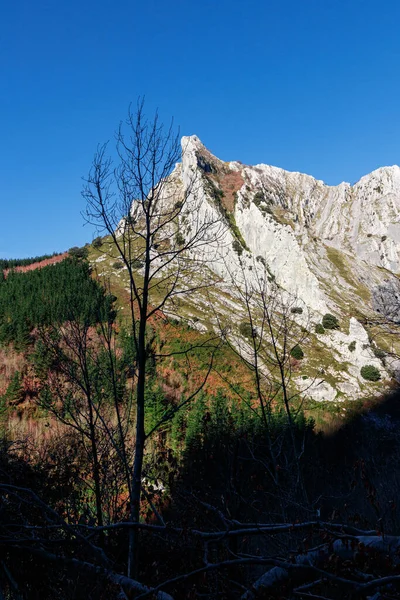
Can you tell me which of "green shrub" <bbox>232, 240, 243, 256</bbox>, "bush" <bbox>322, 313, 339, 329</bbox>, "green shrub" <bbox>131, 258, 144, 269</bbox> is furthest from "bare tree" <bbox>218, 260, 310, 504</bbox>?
"green shrub" <bbox>232, 240, 243, 256</bbox>

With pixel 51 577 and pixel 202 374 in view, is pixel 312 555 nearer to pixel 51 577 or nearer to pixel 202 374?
pixel 51 577

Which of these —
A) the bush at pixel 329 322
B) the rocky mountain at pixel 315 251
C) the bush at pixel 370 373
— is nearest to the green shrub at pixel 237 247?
the rocky mountain at pixel 315 251

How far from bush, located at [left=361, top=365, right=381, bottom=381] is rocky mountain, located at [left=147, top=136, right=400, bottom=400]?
1.75ft

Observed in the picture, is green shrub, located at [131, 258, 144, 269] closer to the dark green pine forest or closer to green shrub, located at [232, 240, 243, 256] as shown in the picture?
the dark green pine forest

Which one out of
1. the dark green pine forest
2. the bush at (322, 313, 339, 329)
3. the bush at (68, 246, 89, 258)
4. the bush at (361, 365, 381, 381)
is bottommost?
the dark green pine forest

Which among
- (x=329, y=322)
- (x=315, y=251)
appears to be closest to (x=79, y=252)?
(x=315, y=251)

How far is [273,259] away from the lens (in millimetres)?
53312

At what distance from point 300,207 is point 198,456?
68454 mm

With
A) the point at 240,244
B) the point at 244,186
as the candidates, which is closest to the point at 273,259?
the point at 240,244

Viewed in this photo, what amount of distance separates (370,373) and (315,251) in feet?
77.3

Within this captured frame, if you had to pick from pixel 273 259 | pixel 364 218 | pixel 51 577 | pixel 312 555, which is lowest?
pixel 51 577

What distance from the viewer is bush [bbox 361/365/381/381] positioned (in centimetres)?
3669

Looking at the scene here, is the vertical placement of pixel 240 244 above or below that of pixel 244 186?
below

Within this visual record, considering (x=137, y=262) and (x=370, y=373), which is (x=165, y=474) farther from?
(x=370, y=373)
